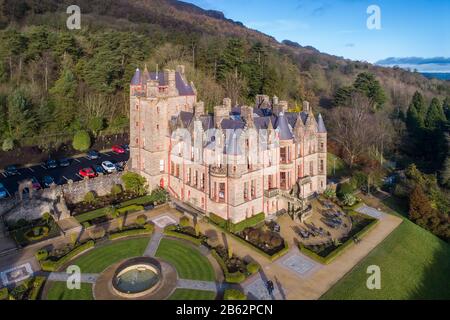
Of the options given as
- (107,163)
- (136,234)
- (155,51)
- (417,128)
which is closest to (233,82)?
(155,51)

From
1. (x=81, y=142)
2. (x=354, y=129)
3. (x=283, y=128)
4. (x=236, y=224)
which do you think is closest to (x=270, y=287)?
(x=236, y=224)

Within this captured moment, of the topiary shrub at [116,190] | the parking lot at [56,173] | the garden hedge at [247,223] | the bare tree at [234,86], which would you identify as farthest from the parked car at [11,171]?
the bare tree at [234,86]

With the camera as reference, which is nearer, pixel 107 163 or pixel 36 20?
pixel 107 163

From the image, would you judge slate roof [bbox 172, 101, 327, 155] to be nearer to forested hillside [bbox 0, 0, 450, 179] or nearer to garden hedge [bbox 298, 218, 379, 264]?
garden hedge [bbox 298, 218, 379, 264]

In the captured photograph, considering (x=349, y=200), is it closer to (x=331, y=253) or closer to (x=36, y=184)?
(x=331, y=253)

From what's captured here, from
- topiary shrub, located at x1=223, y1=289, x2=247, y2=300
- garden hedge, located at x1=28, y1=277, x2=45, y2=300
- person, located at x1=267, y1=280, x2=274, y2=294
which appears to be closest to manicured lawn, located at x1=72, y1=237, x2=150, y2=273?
garden hedge, located at x1=28, y1=277, x2=45, y2=300

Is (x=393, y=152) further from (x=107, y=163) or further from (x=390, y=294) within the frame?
(x=107, y=163)

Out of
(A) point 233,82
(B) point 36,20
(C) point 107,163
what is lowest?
(C) point 107,163
